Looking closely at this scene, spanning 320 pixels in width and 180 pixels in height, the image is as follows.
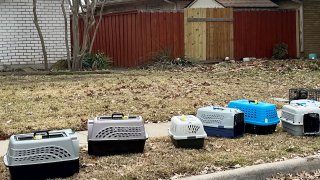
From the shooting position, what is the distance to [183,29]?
814 inches

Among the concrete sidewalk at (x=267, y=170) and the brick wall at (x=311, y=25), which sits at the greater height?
the brick wall at (x=311, y=25)

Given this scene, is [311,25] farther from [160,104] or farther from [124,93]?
[160,104]

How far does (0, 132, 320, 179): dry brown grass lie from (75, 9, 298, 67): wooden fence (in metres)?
13.1

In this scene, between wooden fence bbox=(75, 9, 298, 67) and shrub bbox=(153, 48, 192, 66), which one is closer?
shrub bbox=(153, 48, 192, 66)

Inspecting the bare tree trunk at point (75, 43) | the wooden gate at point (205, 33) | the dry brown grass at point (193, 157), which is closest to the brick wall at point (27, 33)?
the bare tree trunk at point (75, 43)

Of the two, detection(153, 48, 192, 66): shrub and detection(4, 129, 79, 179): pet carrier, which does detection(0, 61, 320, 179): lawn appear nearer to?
detection(4, 129, 79, 179): pet carrier

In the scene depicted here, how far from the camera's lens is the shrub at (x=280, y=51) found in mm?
22891

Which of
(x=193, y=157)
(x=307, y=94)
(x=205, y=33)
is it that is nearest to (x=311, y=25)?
(x=205, y=33)

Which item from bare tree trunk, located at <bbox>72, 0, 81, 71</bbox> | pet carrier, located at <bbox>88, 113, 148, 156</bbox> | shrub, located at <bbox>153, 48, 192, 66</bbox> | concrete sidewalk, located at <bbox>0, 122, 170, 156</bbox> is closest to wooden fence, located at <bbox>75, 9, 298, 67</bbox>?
shrub, located at <bbox>153, 48, 192, 66</bbox>

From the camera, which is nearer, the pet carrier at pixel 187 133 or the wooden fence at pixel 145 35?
the pet carrier at pixel 187 133

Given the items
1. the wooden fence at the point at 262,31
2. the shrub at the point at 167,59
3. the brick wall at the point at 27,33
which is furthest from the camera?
the wooden fence at the point at 262,31

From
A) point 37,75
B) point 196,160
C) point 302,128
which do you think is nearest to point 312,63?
point 37,75

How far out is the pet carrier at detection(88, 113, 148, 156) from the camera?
621 centimetres

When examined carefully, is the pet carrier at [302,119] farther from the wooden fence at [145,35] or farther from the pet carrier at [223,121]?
the wooden fence at [145,35]
